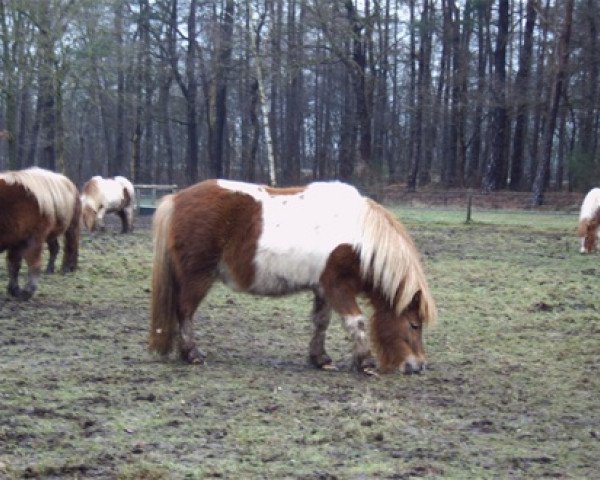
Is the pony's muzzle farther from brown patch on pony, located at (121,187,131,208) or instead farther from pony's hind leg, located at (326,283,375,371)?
brown patch on pony, located at (121,187,131,208)

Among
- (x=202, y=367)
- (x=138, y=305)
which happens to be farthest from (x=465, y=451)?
(x=138, y=305)

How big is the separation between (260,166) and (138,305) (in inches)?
1430

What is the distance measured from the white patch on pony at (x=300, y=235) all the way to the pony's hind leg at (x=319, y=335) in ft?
0.83

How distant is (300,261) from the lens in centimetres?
625

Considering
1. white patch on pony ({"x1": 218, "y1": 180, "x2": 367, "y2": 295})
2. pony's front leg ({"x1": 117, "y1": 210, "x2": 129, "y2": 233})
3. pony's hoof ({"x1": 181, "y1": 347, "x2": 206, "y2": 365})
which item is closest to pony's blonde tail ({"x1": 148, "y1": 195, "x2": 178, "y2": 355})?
pony's hoof ({"x1": 181, "y1": 347, "x2": 206, "y2": 365})

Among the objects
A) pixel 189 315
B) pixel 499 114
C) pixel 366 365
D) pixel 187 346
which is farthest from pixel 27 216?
pixel 499 114

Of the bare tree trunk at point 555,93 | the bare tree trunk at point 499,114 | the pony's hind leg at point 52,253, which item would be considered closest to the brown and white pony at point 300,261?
the pony's hind leg at point 52,253

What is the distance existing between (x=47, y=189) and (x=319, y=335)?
4394mm

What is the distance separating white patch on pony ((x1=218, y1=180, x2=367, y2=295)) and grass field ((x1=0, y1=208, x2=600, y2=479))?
676mm

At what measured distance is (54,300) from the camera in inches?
371

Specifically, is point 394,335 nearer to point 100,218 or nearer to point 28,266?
point 28,266

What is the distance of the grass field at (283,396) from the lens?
399cm

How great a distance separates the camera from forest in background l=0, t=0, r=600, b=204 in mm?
27641

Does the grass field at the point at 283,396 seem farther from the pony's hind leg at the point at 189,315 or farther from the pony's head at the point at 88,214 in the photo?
the pony's head at the point at 88,214
